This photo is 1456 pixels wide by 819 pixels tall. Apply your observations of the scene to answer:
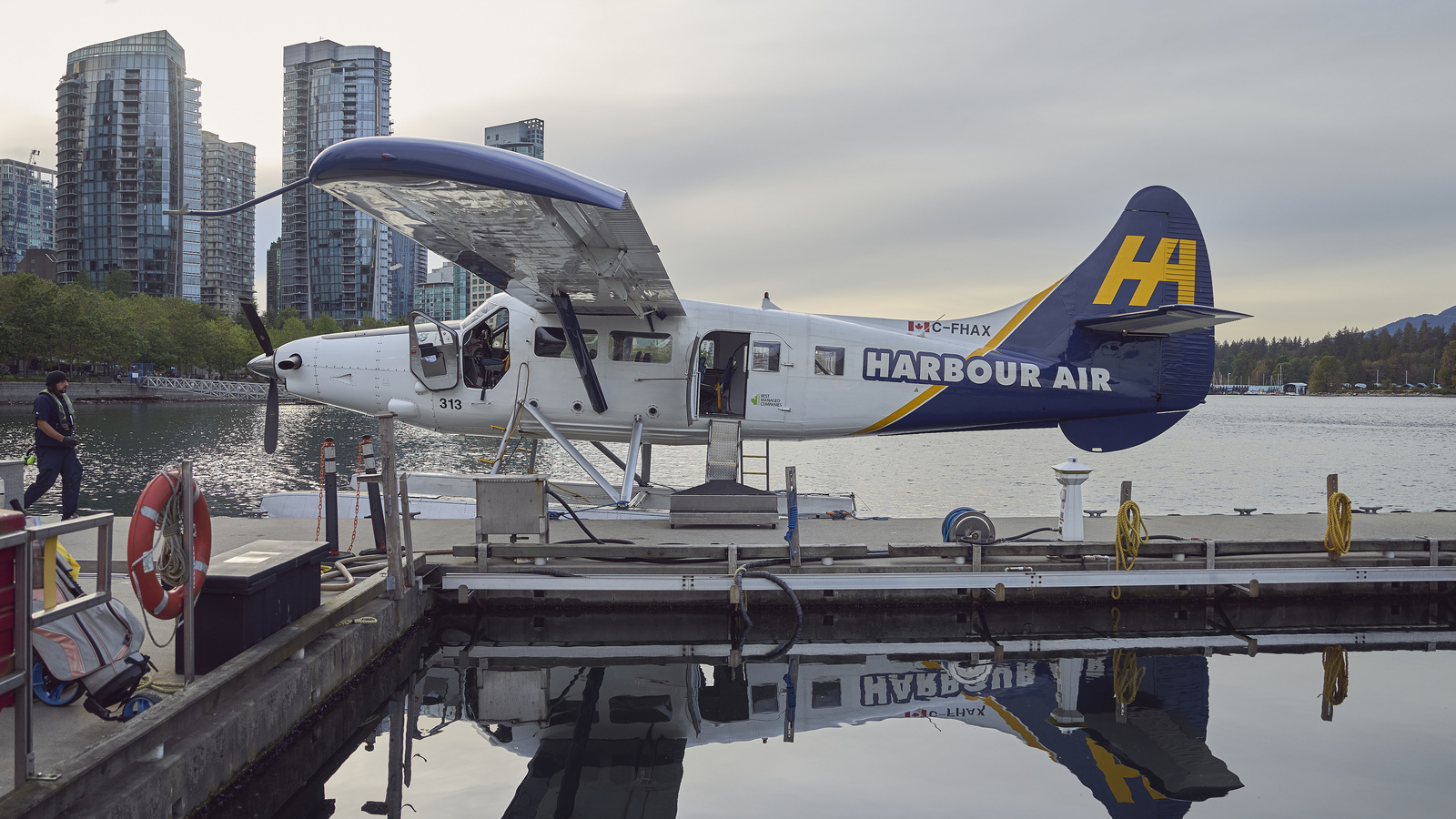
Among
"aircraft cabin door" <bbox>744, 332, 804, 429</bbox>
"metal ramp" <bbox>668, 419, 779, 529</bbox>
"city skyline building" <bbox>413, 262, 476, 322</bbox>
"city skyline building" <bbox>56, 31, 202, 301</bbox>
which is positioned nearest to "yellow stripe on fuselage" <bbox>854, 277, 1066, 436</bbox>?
"aircraft cabin door" <bbox>744, 332, 804, 429</bbox>

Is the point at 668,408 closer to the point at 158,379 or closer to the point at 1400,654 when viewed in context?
the point at 1400,654

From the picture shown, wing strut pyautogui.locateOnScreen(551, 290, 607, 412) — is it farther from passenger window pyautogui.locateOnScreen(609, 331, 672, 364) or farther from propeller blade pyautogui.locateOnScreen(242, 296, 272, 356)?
propeller blade pyautogui.locateOnScreen(242, 296, 272, 356)

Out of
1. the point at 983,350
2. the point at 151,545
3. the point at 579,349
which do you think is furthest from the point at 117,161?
the point at 151,545

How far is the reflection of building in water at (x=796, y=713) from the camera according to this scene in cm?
489

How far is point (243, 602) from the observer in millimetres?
4453

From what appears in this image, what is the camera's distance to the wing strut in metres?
9.27

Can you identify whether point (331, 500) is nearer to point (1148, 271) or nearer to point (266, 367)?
point (266, 367)

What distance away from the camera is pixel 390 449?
6078 mm

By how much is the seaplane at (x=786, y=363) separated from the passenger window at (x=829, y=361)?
16 millimetres

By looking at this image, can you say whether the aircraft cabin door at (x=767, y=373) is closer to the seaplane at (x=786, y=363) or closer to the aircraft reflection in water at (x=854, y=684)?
the seaplane at (x=786, y=363)

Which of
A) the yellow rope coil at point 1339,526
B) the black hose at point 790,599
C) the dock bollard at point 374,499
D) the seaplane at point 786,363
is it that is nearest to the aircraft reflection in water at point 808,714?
the black hose at point 790,599

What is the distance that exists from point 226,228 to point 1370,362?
19156cm

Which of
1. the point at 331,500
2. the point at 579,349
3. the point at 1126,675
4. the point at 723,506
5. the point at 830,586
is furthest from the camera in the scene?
the point at 579,349

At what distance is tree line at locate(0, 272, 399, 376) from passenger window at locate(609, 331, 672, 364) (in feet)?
117
